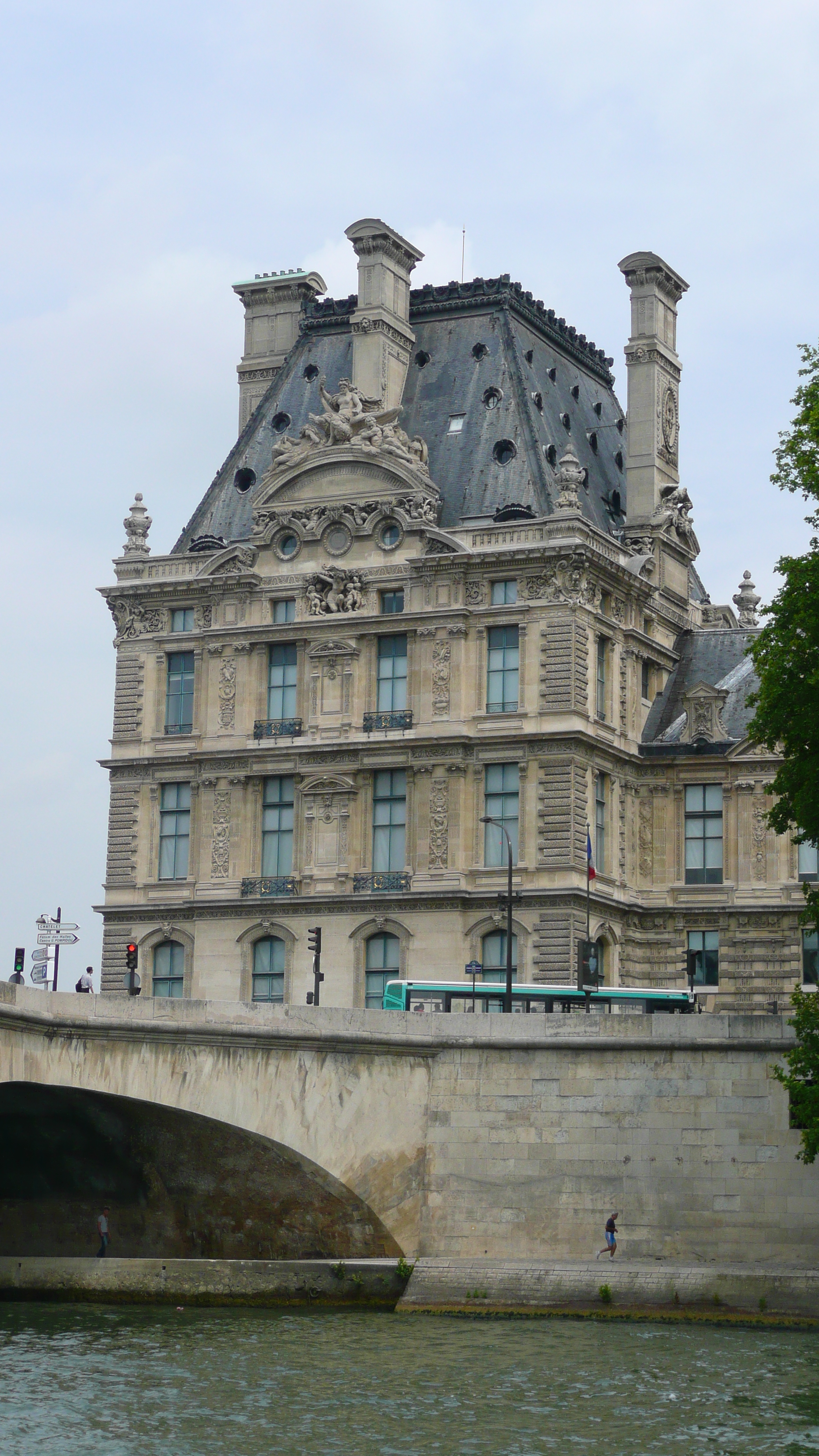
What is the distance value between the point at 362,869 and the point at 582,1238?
2201 centimetres

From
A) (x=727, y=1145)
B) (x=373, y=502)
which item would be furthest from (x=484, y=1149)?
(x=373, y=502)

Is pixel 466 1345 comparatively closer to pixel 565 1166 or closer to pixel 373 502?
pixel 565 1166

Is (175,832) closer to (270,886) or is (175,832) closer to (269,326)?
(270,886)

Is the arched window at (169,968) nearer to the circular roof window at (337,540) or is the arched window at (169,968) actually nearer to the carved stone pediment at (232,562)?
the carved stone pediment at (232,562)

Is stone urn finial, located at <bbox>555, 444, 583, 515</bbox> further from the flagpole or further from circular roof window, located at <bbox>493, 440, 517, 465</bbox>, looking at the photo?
the flagpole

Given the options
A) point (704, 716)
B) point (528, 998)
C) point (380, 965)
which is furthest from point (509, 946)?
point (704, 716)

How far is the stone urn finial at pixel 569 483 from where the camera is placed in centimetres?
7394

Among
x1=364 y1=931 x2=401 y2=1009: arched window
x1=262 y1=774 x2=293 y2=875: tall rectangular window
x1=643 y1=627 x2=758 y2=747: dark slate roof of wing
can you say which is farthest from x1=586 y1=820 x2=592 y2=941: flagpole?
x1=262 y1=774 x2=293 y2=875: tall rectangular window

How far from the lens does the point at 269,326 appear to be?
8594cm

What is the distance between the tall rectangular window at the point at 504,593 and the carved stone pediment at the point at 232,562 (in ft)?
26.3

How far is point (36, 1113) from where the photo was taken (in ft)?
172

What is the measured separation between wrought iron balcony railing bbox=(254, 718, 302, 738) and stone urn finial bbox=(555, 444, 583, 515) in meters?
9.78

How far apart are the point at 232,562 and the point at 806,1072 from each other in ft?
111

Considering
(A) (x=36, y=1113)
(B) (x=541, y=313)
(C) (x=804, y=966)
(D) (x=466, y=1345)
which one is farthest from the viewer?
(B) (x=541, y=313)
